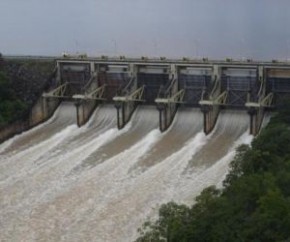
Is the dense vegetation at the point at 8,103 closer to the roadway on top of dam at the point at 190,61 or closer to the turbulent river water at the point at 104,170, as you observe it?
the turbulent river water at the point at 104,170

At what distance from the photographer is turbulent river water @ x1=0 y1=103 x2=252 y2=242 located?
703 inches

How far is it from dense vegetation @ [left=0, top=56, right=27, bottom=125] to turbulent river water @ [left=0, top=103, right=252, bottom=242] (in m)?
1.20

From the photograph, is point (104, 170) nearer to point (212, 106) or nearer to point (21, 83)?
point (212, 106)

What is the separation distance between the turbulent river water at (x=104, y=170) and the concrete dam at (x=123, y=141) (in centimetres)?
4

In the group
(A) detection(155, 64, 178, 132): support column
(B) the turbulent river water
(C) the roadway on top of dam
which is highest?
(C) the roadway on top of dam

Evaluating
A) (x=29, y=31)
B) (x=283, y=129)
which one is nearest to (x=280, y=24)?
(x=29, y=31)

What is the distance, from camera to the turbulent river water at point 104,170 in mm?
17859

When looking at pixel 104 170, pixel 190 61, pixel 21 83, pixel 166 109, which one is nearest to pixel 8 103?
pixel 21 83

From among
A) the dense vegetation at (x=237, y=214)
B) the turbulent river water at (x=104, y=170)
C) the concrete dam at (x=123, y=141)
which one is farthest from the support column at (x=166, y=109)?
the dense vegetation at (x=237, y=214)

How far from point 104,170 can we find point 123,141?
408 cm

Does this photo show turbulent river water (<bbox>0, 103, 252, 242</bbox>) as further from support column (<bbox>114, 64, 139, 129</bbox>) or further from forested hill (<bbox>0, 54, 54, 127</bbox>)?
forested hill (<bbox>0, 54, 54, 127</bbox>)

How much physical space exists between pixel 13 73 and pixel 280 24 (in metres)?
34.9

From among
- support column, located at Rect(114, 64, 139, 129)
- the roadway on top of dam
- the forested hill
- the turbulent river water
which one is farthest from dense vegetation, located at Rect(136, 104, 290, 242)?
the forested hill

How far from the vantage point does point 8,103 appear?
2933cm
